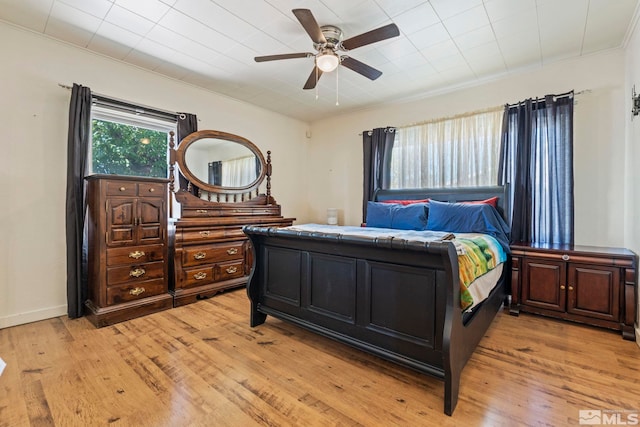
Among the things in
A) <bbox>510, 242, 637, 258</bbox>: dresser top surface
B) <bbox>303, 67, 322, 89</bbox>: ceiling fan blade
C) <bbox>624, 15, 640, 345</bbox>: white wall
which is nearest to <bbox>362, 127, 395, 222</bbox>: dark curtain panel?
<bbox>303, 67, 322, 89</bbox>: ceiling fan blade

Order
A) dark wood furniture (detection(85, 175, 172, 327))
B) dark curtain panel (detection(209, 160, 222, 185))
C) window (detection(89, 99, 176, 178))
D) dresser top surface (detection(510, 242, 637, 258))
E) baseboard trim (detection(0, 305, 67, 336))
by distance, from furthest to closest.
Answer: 1. dark curtain panel (detection(209, 160, 222, 185))
2. window (detection(89, 99, 176, 178))
3. dark wood furniture (detection(85, 175, 172, 327))
4. baseboard trim (detection(0, 305, 67, 336))
5. dresser top surface (detection(510, 242, 637, 258))

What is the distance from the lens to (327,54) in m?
2.49

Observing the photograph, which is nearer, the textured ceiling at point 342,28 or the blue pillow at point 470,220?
the textured ceiling at point 342,28

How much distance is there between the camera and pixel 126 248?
2914 millimetres

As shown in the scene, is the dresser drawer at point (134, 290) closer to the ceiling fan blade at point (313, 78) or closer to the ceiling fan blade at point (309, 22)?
the ceiling fan blade at point (313, 78)

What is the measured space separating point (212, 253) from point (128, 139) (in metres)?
1.71

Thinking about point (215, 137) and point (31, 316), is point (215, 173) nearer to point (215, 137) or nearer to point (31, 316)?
point (215, 137)

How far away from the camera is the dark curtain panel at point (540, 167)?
312 centimetres

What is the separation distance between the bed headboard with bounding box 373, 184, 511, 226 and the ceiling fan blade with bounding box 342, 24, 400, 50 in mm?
2282

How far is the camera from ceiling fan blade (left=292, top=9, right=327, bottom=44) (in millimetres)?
1989

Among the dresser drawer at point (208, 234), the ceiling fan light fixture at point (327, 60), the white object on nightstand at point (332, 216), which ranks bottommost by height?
the dresser drawer at point (208, 234)

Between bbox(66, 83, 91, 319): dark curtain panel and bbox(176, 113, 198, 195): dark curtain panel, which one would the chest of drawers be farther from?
bbox(66, 83, 91, 319): dark curtain panel

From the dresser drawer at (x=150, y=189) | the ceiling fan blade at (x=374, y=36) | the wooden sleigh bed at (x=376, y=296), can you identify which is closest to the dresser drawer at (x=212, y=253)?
the dresser drawer at (x=150, y=189)

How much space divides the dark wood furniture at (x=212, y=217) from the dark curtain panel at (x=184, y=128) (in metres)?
0.04
